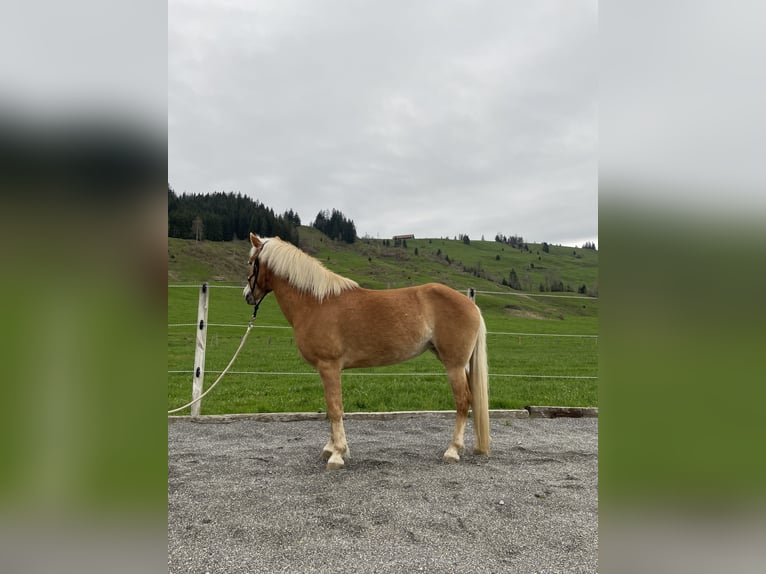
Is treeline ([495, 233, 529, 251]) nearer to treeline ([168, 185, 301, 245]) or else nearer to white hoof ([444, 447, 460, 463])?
treeline ([168, 185, 301, 245])

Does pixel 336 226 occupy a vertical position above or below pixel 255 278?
above

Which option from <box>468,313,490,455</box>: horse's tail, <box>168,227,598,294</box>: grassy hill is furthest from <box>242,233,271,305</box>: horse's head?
<box>168,227,598,294</box>: grassy hill

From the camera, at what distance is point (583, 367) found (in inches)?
537

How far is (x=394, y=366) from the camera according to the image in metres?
13.2

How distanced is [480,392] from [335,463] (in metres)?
1.45

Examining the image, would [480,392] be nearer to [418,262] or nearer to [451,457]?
[451,457]

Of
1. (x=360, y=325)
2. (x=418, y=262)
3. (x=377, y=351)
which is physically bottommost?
(x=377, y=351)

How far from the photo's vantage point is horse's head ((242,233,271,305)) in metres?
3.65

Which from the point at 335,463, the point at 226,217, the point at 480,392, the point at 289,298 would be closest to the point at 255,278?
the point at 289,298

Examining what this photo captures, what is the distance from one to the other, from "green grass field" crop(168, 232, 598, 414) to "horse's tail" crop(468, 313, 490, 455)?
1.69 metres

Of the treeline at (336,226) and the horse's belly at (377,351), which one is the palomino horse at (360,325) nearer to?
the horse's belly at (377,351)
